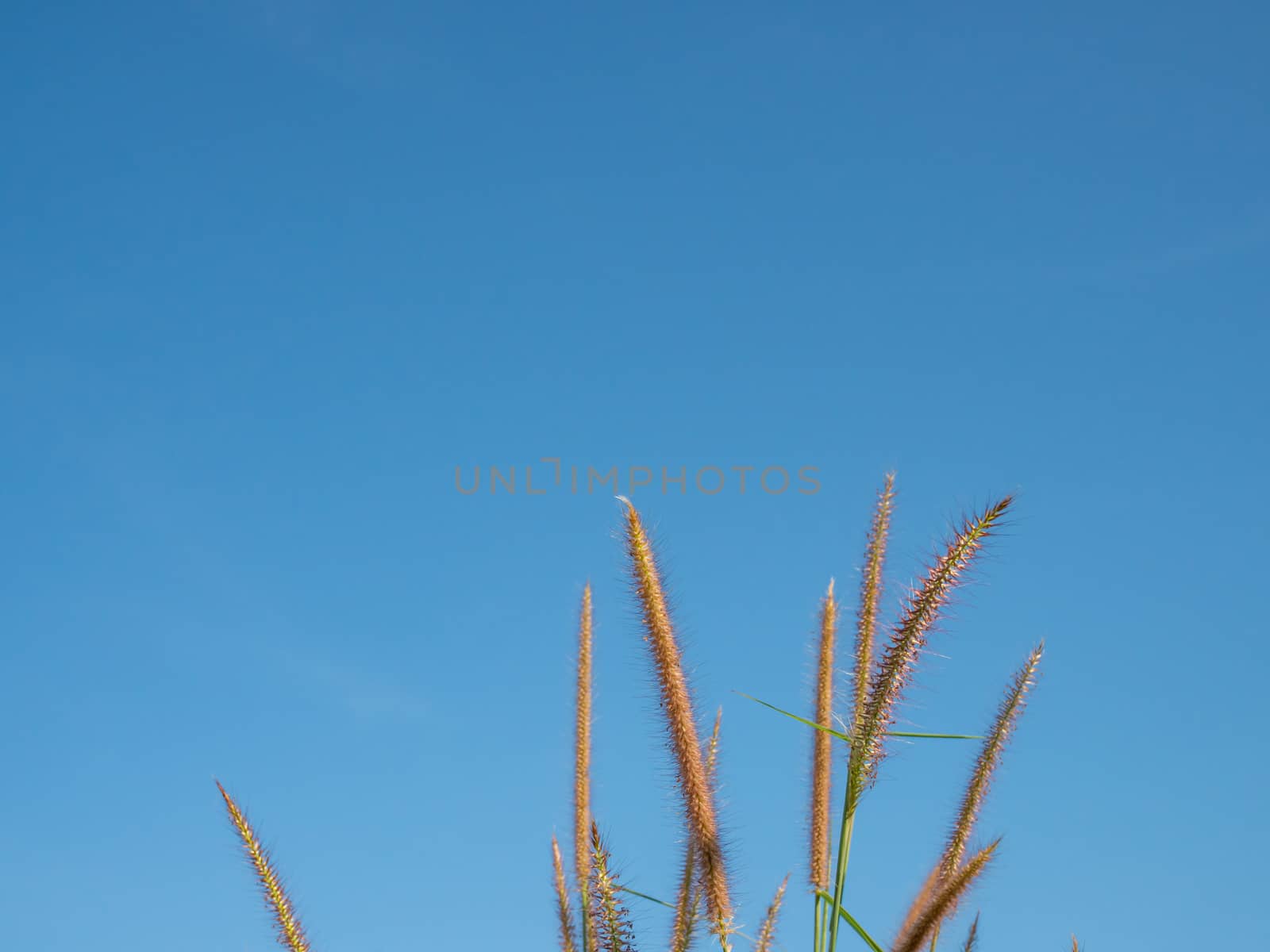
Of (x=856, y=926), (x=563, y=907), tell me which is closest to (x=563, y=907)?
(x=563, y=907)

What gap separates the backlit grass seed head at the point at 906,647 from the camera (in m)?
4.93

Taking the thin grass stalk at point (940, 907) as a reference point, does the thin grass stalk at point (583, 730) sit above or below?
above

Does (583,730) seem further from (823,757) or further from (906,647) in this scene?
(906,647)

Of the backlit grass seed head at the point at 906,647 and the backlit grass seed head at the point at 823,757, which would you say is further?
the backlit grass seed head at the point at 823,757

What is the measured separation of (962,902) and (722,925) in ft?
3.39

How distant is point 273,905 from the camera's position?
4973 millimetres

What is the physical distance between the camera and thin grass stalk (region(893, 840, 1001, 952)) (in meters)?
4.66

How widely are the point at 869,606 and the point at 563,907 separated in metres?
2.18

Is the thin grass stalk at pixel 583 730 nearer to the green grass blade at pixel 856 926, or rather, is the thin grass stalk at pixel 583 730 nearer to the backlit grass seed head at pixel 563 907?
the backlit grass seed head at pixel 563 907

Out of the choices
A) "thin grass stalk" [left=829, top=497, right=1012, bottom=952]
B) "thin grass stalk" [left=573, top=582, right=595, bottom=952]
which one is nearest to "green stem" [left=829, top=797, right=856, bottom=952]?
"thin grass stalk" [left=829, top=497, right=1012, bottom=952]

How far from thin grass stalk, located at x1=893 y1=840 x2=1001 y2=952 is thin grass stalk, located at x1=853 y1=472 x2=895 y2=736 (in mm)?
695

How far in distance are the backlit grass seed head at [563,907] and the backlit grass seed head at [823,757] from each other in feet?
4.01

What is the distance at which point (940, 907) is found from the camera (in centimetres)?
479

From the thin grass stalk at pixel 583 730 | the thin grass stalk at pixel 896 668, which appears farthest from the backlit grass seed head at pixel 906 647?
the thin grass stalk at pixel 583 730
